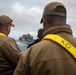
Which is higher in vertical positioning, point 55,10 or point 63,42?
point 55,10

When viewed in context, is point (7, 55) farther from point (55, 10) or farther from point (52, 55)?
point (52, 55)

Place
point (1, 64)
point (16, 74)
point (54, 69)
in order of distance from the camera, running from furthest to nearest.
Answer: point (1, 64) → point (16, 74) → point (54, 69)

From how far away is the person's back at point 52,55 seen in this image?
11.8 ft

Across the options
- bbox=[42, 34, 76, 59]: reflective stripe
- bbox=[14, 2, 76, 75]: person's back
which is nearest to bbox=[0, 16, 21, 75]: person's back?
bbox=[14, 2, 76, 75]: person's back

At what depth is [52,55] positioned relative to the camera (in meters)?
3.64

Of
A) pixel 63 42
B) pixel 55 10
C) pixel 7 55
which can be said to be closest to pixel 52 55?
pixel 63 42

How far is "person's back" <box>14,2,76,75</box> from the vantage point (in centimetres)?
360

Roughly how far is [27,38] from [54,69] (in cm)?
3864

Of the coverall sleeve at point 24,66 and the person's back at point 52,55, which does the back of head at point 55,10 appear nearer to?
the person's back at point 52,55

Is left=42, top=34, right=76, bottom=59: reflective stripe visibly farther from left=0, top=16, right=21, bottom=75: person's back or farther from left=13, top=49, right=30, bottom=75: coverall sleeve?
left=0, top=16, right=21, bottom=75: person's back

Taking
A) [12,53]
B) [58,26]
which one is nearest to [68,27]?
[58,26]

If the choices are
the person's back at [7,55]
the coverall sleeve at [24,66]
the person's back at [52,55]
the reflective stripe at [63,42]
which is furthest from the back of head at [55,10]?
the person's back at [7,55]

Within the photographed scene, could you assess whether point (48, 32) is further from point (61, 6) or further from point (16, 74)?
point (16, 74)

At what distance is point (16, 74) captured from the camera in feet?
12.6
